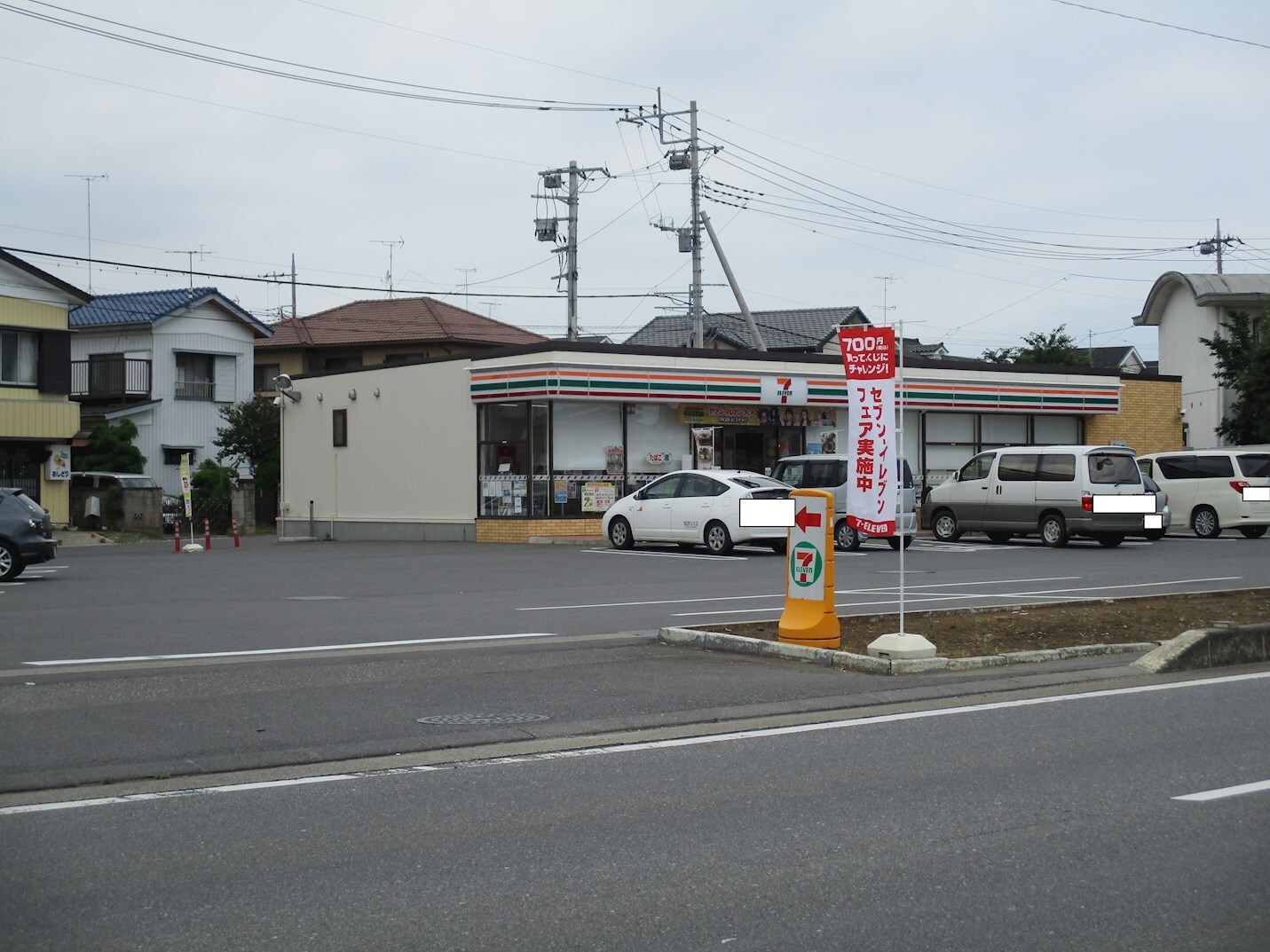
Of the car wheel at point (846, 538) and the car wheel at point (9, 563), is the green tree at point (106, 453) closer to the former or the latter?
the car wheel at point (9, 563)

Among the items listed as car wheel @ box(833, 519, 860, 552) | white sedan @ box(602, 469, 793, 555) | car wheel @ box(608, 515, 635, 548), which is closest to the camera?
white sedan @ box(602, 469, 793, 555)

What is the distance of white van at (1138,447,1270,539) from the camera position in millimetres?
27062

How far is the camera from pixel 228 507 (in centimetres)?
4294

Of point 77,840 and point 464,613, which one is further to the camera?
point 464,613

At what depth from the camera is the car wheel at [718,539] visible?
23641 millimetres

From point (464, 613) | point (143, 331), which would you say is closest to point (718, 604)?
point (464, 613)

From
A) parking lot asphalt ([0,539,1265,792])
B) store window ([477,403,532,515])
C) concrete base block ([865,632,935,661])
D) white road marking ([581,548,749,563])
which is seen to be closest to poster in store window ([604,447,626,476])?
store window ([477,403,532,515])

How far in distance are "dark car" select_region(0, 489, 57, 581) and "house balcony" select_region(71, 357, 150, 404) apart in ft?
94.0

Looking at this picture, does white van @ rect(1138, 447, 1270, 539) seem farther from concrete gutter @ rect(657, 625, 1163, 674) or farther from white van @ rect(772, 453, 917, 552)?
concrete gutter @ rect(657, 625, 1163, 674)

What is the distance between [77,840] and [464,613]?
8.70 meters

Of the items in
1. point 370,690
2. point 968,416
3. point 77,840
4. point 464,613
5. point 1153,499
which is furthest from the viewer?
point 968,416

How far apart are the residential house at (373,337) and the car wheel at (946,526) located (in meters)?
30.9

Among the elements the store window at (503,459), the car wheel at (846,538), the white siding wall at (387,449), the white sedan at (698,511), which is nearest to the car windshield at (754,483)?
the white sedan at (698,511)

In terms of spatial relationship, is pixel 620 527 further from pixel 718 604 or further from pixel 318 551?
pixel 718 604
